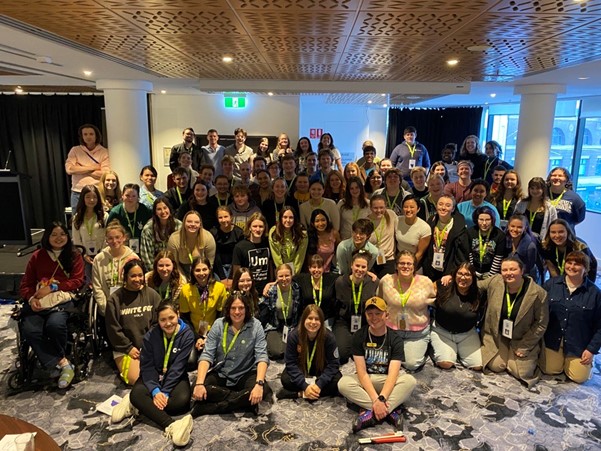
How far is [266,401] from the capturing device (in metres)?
3.35

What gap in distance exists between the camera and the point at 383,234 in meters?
4.46

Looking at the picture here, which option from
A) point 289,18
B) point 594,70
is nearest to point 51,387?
point 289,18

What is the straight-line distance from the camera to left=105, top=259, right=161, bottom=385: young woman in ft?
11.7

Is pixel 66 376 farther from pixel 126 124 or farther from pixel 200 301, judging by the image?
pixel 126 124

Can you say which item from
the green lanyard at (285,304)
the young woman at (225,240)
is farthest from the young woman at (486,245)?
the young woman at (225,240)

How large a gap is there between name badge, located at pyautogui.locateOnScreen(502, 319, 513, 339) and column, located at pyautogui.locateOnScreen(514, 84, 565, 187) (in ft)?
11.2

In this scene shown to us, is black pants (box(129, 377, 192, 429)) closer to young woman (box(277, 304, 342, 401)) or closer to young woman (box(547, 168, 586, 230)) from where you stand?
young woman (box(277, 304, 342, 401))

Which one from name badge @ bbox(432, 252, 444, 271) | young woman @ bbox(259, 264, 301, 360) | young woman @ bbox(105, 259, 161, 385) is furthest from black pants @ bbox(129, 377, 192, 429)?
name badge @ bbox(432, 252, 444, 271)

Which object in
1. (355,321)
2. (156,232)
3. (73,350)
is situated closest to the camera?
(73,350)

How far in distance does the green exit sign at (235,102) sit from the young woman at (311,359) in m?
6.23

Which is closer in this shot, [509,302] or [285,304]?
[509,302]

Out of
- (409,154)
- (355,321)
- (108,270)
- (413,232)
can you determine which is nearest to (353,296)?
(355,321)

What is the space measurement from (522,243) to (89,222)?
4034mm

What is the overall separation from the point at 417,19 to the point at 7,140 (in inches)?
327
